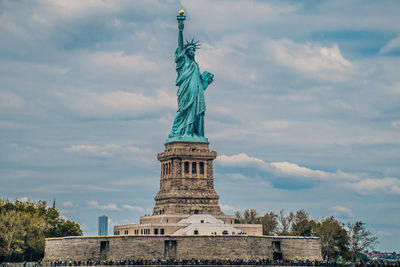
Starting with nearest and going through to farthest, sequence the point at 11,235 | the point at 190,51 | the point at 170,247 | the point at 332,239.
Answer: the point at 170,247 < the point at 11,235 < the point at 190,51 < the point at 332,239

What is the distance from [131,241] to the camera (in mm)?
77062

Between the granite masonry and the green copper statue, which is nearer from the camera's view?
the granite masonry

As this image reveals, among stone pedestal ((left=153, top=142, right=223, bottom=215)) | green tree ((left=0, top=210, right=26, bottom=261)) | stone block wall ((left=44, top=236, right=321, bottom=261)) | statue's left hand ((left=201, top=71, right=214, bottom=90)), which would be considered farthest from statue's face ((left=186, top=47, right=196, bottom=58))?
green tree ((left=0, top=210, right=26, bottom=261))

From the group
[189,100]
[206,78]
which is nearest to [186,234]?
[189,100]

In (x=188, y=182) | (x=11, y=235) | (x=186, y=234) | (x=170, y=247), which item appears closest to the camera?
(x=170, y=247)

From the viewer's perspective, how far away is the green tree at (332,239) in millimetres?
97875

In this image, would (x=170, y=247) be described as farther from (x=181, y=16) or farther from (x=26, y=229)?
(x=181, y=16)

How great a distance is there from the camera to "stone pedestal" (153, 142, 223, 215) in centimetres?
8900

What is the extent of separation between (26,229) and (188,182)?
69.2ft

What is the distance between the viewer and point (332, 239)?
98.1 m

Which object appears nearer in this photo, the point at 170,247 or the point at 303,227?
the point at 170,247

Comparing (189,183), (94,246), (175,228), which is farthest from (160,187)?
(94,246)

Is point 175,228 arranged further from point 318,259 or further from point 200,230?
point 318,259

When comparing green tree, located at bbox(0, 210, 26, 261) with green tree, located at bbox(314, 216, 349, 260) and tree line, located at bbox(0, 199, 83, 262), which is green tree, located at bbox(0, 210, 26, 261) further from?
green tree, located at bbox(314, 216, 349, 260)
